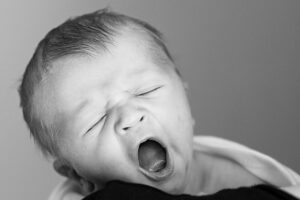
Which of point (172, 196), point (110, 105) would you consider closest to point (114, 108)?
point (110, 105)

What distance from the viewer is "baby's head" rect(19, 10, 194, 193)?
0.74 meters

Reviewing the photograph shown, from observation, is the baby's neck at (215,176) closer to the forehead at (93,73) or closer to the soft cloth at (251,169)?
the soft cloth at (251,169)

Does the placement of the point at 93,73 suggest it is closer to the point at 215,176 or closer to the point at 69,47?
the point at 69,47

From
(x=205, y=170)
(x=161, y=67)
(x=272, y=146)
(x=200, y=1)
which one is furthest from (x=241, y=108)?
(x=161, y=67)

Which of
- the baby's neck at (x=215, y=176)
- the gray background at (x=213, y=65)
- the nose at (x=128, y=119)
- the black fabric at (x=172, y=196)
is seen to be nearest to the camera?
the black fabric at (x=172, y=196)

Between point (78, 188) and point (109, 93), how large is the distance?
25 centimetres

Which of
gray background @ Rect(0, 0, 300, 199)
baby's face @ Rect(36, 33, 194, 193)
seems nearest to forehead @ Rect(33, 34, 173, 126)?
baby's face @ Rect(36, 33, 194, 193)

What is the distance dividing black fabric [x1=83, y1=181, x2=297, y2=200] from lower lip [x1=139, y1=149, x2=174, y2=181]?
12 cm

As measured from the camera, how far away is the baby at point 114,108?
74 centimetres

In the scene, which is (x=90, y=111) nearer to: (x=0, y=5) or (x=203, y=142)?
(x=203, y=142)

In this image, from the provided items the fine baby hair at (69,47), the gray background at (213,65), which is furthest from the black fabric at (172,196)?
the gray background at (213,65)

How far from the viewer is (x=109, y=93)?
2.50ft

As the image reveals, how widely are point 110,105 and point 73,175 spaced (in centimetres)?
22

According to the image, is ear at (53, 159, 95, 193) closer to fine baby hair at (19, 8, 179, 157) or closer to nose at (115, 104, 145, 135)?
fine baby hair at (19, 8, 179, 157)
